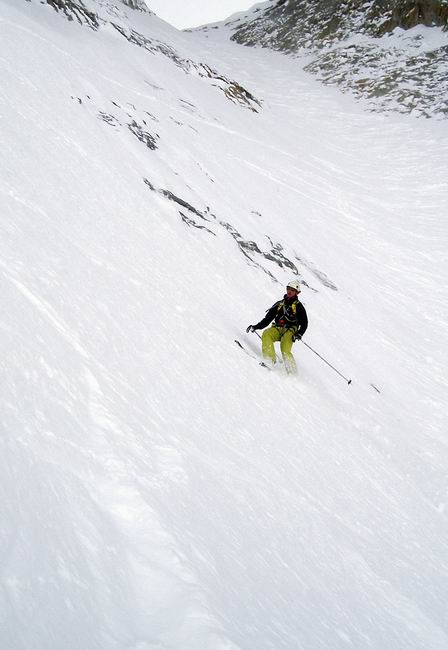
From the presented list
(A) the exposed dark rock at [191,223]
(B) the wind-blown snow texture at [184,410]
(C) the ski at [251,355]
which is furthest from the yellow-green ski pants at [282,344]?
(A) the exposed dark rock at [191,223]

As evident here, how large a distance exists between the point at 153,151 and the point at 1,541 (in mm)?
11751

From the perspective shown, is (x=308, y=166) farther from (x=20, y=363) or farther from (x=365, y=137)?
(x=20, y=363)

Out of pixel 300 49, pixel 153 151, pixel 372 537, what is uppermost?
pixel 300 49

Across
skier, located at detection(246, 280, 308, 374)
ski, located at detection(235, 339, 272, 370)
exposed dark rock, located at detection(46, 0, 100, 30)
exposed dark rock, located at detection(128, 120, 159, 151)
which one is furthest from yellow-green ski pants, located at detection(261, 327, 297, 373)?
exposed dark rock, located at detection(46, 0, 100, 30)

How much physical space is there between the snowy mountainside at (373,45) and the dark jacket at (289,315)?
26.0 m

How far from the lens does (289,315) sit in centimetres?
725

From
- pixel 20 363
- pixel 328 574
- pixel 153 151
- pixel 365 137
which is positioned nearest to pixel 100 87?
pixel 153 151

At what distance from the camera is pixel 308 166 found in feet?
69.2

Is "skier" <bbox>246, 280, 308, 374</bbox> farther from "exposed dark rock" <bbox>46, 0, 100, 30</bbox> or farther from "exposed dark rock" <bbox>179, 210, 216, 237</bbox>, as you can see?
"exposed dark rock" <bbox>46, 0, 100, 30</bbox>

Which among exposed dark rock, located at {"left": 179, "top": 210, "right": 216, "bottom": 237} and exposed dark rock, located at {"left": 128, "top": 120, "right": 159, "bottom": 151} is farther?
exposed dark rock, located at {"left": 128, "top": 120, "right": 159, "bottom": 151}

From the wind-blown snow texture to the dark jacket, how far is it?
549mm

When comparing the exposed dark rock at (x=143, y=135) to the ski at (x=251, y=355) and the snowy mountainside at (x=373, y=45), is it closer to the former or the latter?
the ski at (x=251, y=355)

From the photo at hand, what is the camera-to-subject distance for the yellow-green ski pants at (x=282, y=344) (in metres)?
7.16

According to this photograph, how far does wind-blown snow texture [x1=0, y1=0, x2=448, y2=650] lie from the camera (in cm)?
219
